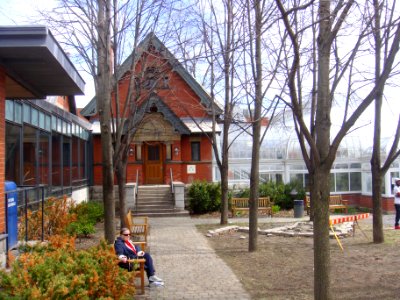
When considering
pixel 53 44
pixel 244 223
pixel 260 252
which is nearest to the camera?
pixel 53 44

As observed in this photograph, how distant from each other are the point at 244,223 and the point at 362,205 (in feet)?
44.4

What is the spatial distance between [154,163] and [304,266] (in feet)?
58.8

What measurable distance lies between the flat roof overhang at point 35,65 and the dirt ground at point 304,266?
452cm

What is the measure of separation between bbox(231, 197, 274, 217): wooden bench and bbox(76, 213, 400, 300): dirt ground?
669 centimetres

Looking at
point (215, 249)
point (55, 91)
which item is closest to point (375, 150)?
point (215, 249)

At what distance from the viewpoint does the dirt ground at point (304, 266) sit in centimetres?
787

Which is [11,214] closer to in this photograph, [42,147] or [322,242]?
[322,242]

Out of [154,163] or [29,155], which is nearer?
[29,155]

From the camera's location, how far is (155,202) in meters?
23.4

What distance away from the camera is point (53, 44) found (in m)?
6.63

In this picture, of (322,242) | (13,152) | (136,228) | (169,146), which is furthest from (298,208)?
(322,242)

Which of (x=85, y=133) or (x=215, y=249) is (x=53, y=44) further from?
(x=85, y=133)

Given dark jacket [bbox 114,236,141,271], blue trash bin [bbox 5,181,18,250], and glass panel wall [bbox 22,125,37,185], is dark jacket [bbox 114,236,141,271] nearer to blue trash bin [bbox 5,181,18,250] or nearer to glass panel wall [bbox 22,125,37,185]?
blue trash bin [bbox 5,181,18,250]

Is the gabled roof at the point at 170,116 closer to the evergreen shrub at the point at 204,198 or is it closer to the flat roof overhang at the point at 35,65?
the evergreen shrub at the point at 204,198
